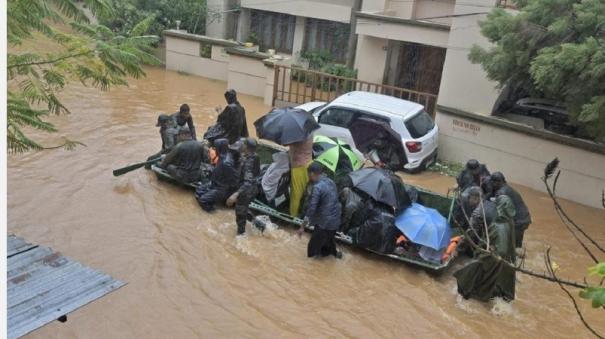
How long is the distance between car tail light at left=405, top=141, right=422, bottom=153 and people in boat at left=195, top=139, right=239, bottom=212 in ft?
13.3

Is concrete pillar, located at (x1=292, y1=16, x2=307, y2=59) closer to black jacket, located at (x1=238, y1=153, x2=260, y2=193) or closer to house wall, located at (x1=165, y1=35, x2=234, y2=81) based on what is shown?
house wall, located at (x1=165, y1=35, x2=234, y2=81)

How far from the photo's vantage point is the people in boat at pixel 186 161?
34.5ft

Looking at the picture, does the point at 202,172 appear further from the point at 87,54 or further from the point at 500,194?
the point at 87,54

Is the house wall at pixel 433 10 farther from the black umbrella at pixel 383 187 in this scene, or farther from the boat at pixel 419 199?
the black umbrella at pixel 383 187

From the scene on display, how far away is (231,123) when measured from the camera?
38.3ft

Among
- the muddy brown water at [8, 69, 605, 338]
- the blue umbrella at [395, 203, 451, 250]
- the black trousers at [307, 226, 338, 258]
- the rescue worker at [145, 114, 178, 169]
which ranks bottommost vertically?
the muddy brown water at [8, 69, 605, 338]

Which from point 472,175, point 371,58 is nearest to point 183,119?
point 472,175

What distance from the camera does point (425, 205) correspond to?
33.2 feet

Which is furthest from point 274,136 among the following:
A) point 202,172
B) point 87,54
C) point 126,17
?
point 126,17

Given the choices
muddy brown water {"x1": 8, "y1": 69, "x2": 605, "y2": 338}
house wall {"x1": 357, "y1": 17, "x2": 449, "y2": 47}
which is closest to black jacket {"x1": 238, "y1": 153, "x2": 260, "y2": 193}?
muddy brown water {"x1": 8, "y1": 69, "x2": 605, "y2": 338}

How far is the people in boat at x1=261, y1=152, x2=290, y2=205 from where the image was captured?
973 centimetres

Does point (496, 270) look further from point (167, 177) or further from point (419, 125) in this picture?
point (167, 177)

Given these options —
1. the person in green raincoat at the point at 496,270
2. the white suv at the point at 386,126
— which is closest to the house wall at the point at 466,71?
the white suv at the point at 386,126

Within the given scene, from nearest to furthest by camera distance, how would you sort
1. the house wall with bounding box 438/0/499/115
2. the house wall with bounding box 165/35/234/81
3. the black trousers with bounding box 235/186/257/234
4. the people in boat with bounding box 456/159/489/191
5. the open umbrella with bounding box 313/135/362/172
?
the black trousers with bounding box 235/186/257/234 < the people in boat with bounding box 456/159/489/191 < the open umbrella with bounding box 313/135/362/172 < the house wall with bounding box 438/0/499/115 < the house wall with bounding box 165/35/234/81
